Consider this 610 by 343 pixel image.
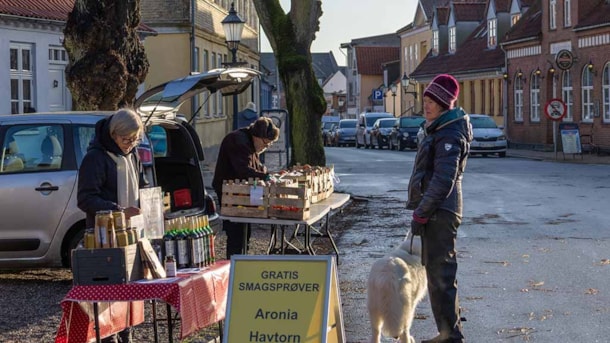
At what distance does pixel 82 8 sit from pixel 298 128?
7327 mm

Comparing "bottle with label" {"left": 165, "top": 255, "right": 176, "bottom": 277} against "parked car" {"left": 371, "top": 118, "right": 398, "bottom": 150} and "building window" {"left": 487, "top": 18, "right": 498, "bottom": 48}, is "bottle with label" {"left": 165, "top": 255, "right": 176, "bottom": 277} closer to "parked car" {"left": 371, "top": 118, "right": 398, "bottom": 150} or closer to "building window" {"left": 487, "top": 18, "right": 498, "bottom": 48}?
"parked car" {"left": 371, "top": 118, "right": 398, "bottom": 150}

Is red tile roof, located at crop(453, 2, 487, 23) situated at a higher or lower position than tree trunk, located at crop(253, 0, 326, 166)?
higher

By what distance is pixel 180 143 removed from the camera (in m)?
12.5

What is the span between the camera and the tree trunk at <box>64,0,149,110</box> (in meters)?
15.9

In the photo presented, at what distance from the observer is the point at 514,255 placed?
14336mm

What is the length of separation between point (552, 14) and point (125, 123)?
44.9 m

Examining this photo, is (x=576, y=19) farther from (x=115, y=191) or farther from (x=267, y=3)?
(x=115, y=191)

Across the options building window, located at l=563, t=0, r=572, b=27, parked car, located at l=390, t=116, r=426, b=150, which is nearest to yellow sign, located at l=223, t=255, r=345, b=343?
building window, located at l=563, t=0, r=572, b=27

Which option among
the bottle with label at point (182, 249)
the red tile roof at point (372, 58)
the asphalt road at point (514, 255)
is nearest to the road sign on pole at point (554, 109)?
the asphalt road at point (514, 255)

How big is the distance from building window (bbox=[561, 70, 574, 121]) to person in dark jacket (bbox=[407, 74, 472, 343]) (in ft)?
134

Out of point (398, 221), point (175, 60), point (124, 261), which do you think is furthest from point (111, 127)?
point (175, 60)

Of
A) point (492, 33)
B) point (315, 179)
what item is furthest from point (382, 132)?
point (315, 179)

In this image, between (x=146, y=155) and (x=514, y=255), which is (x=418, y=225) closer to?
(x=146, y=155)

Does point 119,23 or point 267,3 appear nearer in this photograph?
point 119,23
